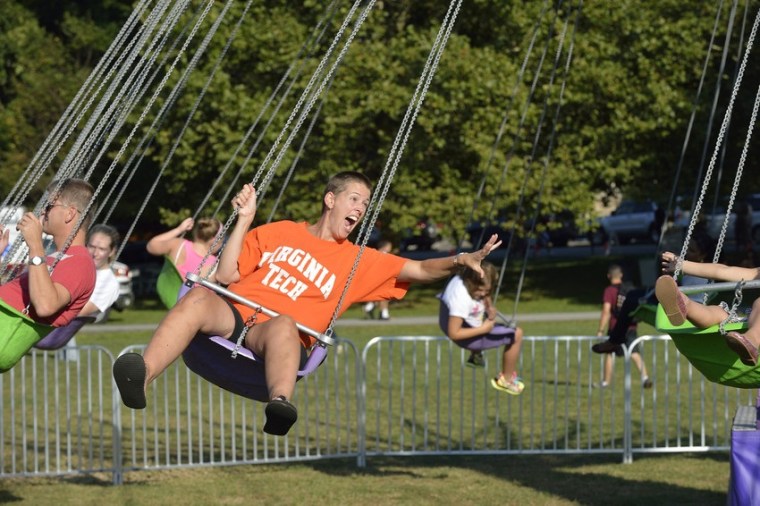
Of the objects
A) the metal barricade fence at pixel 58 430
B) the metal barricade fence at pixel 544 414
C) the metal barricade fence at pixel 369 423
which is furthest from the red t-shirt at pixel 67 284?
the metal barricade fence at pixel 544 414

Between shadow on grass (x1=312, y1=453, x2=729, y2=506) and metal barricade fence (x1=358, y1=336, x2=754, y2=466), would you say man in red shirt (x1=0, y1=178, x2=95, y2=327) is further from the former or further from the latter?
shadow on grass (x1=312, y1=453, x2=729, y2=506)

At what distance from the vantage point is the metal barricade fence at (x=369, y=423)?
11.8 m

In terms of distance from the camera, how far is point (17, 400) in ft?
54.7

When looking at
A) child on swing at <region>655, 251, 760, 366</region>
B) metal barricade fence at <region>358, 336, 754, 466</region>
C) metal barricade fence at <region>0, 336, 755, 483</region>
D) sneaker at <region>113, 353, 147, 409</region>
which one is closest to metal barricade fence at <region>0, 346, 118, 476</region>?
metal barricade fence at <region>0, 336, 755, 483</region>

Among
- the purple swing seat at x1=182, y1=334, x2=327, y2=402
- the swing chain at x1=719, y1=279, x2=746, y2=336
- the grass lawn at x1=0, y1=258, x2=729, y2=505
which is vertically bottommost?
the grass lawn at x1=0, y1=258, x2=729, y2=505

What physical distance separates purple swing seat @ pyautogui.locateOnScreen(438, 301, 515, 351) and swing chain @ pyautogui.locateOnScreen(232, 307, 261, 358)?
3702mm

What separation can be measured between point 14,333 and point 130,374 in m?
1.19

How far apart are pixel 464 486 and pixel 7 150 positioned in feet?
80.5

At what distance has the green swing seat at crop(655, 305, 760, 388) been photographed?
685 cm

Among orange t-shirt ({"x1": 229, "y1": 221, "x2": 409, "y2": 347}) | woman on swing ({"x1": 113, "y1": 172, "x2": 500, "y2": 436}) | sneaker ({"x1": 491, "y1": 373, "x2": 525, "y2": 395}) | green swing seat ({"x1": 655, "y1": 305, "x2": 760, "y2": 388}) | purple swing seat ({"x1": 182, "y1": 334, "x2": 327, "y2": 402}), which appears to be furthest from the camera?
sneaker ({"x1": 491, "y1": 373, "x2": 525, "y2": 395})

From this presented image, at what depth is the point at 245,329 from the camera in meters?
7.03

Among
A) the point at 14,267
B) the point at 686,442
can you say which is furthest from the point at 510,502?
the point at 14,267

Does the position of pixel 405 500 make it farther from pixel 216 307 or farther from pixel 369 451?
pixel 216 307

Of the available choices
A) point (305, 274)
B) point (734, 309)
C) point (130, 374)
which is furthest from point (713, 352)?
point (130, 374)
